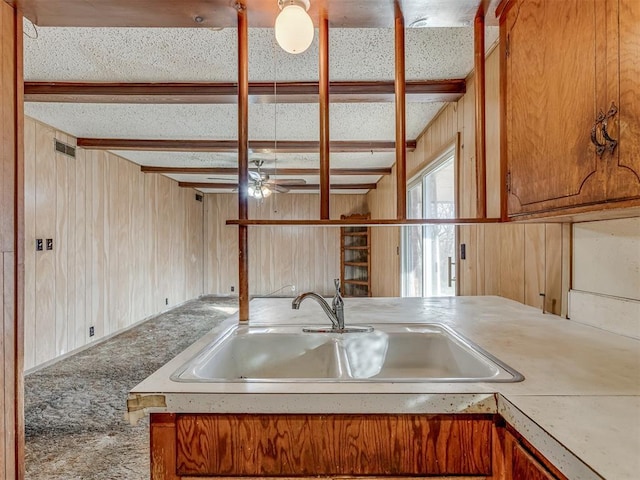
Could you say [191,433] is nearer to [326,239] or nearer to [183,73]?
[183,73]

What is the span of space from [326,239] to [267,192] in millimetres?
3198

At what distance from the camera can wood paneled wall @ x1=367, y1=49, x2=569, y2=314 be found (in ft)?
5.30

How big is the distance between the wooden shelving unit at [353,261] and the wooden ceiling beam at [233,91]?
15.6 ft

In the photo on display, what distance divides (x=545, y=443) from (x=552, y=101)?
3.15ft

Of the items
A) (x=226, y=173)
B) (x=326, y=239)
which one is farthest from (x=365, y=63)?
(x=326, y=239)

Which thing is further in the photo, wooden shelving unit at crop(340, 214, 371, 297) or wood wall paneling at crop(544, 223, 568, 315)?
wooden shelving unit at crop(340, 214, 371, 297)

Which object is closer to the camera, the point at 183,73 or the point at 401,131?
the point at 401,131

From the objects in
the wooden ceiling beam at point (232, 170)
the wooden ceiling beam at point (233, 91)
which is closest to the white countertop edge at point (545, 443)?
the wooden ceiling beam at point (233, 91)

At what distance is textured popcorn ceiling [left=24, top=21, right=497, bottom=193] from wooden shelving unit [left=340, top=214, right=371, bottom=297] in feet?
13.2

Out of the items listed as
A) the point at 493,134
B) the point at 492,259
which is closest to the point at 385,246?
the point at 492,259

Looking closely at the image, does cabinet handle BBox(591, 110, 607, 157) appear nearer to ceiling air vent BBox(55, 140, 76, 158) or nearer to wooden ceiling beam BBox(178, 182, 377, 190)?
ceiling air vent BBox(55, 140, 76, 158)

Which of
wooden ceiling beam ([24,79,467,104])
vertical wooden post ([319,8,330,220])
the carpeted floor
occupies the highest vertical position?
wooden ceiling beam ([24,79,467,104])

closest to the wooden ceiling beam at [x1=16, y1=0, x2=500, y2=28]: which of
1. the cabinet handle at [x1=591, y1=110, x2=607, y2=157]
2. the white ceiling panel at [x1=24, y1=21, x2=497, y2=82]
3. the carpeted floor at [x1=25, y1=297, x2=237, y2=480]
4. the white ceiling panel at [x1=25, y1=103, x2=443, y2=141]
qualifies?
the white ceiling panel at [x1=24, y1=21, x2=497, y2=82]

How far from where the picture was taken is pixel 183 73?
7.88 feet
